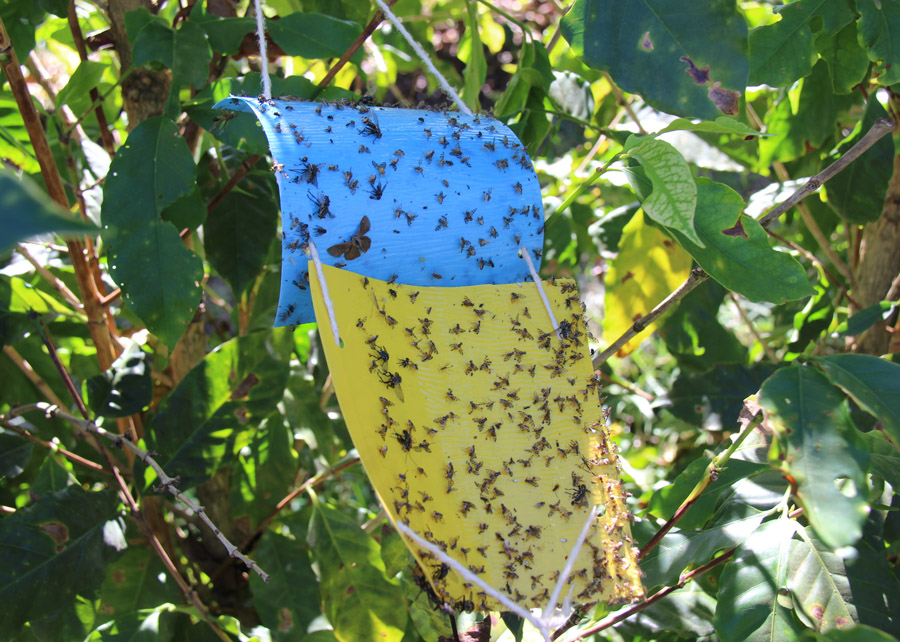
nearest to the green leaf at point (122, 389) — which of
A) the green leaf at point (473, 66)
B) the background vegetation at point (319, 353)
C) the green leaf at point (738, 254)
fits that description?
the background vegetation at point (319, 353)

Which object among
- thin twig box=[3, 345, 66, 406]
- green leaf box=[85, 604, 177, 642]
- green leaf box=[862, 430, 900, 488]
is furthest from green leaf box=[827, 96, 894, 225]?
thin twig box=[3, 345, 66, 406]

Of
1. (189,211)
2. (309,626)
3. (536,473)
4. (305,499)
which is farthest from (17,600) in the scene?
(305,499)

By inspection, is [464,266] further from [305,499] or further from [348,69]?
[305,499]

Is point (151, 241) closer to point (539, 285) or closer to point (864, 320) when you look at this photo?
point (539, 285)

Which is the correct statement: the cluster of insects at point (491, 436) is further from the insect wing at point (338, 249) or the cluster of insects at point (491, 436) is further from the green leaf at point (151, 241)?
the green leaf at point (151, 241)

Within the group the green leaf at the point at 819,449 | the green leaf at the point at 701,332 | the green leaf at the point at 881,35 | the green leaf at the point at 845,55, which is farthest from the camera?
the green leaf at the point at 701,332

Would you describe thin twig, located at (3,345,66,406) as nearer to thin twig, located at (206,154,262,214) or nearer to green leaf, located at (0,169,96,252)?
thin twig, located at (206,154,262,214)
